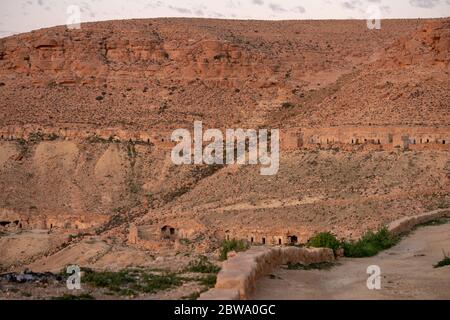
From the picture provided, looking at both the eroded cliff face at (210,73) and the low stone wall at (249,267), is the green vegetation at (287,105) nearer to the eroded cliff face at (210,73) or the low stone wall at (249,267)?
the eroded cliff face at (210,73)

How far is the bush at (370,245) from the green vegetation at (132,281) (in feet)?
19.7

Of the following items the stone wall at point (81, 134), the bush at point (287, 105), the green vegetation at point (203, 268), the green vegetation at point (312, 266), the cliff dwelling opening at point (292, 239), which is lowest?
the cliff dwelling opening at point (292, 239)

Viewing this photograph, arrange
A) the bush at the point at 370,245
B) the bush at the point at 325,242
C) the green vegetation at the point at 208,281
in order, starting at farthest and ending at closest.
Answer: the bush at the point at 370,245 < the bush at the point at 325,242 < the green vegetation at the point at 208,281

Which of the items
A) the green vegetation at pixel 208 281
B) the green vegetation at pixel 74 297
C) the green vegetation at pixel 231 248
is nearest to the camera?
the green vegetation at pixel 74 297

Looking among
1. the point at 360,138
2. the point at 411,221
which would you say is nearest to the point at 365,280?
the point at 411,221

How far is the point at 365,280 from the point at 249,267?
8.81 feet

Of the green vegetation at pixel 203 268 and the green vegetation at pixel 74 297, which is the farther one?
the green vegetation at pixel 203 268

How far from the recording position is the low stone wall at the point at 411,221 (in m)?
22.0

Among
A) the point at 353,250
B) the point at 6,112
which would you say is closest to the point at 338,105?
the point at 6,112

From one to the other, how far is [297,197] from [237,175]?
528 centimetres

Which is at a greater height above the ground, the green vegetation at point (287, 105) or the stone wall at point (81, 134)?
the green vegetation at point (287, 105)

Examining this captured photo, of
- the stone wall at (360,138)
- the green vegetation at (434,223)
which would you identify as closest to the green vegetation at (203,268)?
the green vegetation at (434,223)

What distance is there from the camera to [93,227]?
37.7 metres
